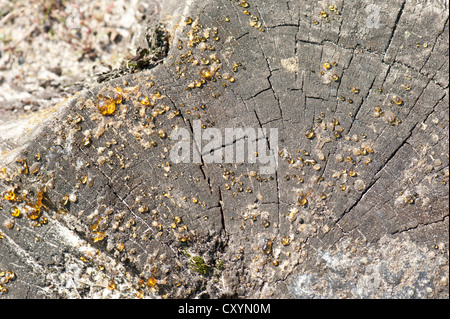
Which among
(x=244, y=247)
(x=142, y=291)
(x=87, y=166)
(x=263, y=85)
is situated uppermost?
(x=263, y=85)

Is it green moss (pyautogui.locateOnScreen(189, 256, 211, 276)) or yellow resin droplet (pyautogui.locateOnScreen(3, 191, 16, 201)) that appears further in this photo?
green moss (pyautogui.locateOnScreen(189, 256, 211, 276))

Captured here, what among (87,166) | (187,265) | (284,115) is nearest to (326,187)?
(284,115)

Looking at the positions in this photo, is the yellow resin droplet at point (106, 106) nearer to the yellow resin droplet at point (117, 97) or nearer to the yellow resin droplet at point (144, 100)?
the yellow resin droplet at point (117, 97)

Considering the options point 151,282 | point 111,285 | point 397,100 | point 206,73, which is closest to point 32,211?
point 111,285

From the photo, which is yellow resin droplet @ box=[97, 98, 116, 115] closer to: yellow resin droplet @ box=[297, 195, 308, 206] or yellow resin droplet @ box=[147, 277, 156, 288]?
yellow resin droplet @ box=[147, 277, 156, 288]

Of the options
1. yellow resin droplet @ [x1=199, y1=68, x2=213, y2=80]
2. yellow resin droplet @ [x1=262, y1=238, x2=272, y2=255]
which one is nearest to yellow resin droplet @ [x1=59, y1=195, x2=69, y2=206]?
yellow resin droplet @ [x1=199, y1=68, x2=213, y2=80]

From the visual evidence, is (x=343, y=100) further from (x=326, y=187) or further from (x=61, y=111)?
(x=61, y=111)

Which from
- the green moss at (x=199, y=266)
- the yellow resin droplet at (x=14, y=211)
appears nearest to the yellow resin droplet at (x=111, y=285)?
the green moss at (x=199, y=266)
